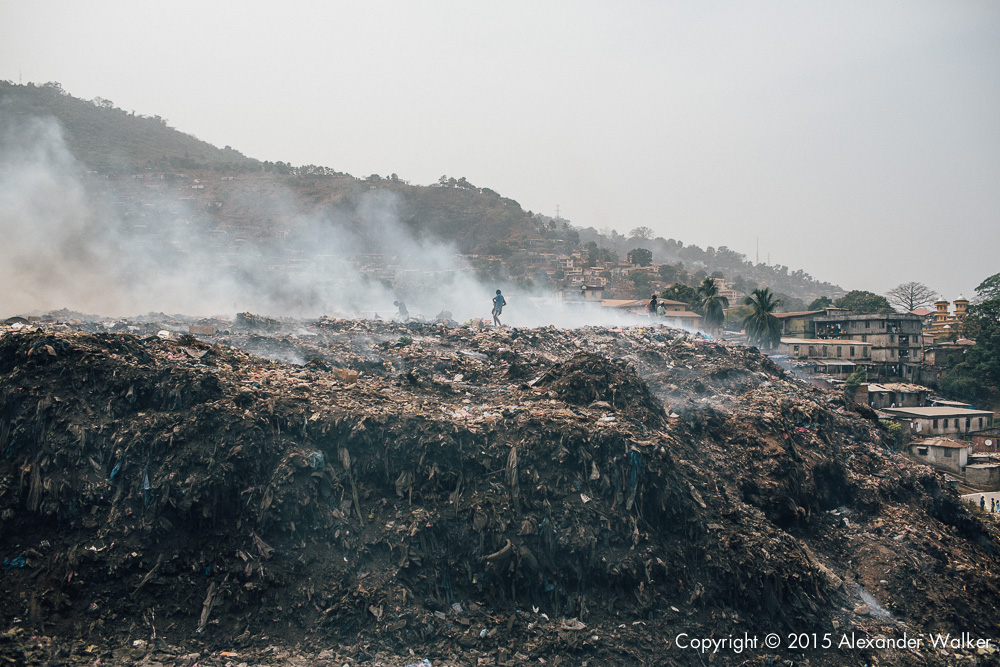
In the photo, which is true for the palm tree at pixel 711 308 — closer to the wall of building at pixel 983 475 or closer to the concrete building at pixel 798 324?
the concrete building at pixel 798 324

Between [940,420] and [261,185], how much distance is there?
47094 millimetres

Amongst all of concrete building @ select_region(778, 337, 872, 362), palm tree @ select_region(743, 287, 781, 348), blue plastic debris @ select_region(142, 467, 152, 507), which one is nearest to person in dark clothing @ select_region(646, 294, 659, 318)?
palm tree @ select_region(743, 287, 781, 348)

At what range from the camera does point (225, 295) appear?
28.4m

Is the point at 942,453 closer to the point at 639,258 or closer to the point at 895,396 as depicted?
the point at 895,396

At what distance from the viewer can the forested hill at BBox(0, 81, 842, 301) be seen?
1736 inches

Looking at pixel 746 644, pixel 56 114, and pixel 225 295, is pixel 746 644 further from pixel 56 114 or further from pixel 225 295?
pixel 56 114

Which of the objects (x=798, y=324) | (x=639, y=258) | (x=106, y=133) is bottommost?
(x=798, y=324)

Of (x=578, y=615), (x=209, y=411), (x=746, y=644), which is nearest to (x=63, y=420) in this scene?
(x=209, y=411)

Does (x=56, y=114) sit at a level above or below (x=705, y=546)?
above

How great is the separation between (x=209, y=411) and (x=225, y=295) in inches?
898

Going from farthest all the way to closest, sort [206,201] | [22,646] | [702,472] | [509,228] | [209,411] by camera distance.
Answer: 1. [509,228]
2. [206,201]
3. [702,472]
4. [209,411]
5. [22,646]

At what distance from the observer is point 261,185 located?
1906 inches

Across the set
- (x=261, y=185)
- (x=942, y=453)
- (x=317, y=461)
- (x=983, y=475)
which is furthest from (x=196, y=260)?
(x=983, y=475)

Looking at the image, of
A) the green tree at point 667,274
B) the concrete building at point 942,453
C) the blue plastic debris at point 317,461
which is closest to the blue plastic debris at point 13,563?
the blue plastic debris at point 317,461
